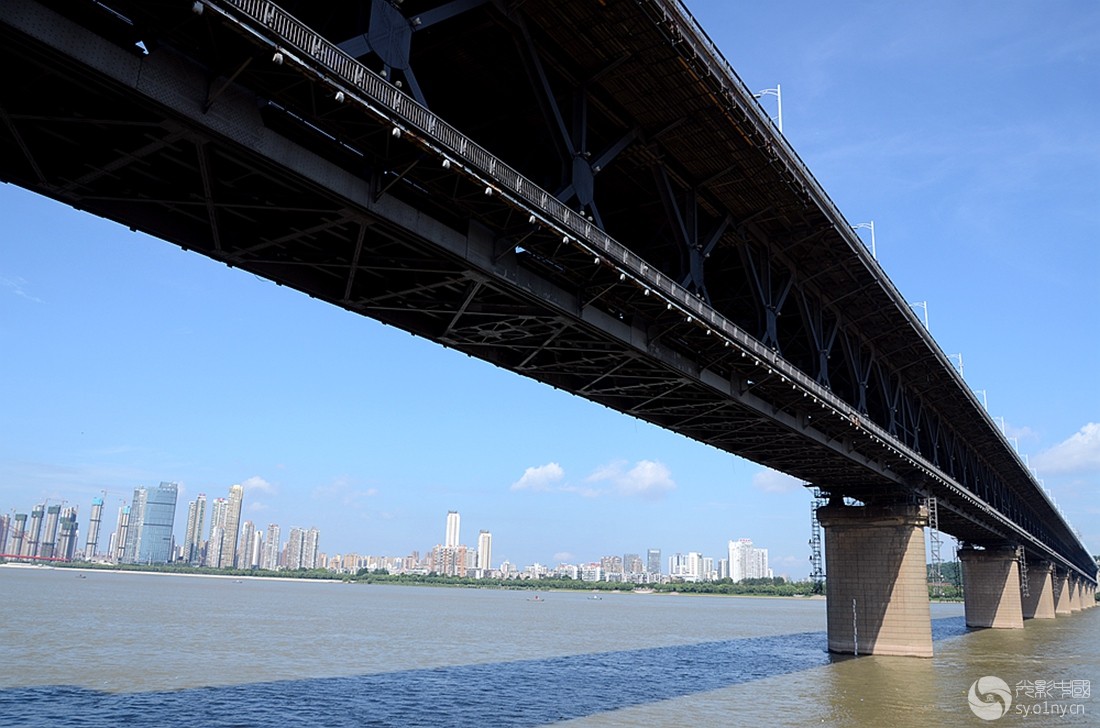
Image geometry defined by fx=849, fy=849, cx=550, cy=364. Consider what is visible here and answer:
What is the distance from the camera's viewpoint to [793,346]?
1577 inches

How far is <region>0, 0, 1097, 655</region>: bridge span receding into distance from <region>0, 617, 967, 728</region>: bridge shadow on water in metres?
10.8

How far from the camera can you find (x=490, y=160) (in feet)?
52.2

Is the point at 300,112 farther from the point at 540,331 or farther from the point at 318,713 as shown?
the point at 318,713

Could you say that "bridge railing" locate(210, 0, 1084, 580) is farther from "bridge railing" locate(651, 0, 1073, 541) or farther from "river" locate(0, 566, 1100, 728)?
"river" locate(0, 566, 1100, 728)

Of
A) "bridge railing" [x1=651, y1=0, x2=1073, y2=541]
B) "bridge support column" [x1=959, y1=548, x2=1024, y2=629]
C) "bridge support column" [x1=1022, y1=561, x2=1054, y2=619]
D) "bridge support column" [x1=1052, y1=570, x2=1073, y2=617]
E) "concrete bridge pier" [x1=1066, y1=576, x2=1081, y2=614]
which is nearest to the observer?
"bridge railing" [x1=651, y1=0, x2=1073, y2=541]

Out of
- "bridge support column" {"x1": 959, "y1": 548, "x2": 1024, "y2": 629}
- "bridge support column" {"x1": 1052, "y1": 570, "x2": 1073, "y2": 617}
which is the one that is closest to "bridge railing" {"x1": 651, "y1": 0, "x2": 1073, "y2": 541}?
"bridge support column" {"x1": 959, "y1": 548, "x2": 1024, "y2": 629}

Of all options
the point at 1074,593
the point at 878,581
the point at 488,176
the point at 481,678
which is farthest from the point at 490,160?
the point at 1074,593

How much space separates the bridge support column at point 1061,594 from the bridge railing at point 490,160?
A: 12791cm

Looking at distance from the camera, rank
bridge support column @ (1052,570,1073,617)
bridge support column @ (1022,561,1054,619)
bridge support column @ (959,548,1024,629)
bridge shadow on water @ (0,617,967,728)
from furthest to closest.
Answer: bridge support column @ (1052,570,1073,617) < bridge support column @ (1022,561,1054,619) < bridge support column @ (959,548,1024,629) < bridge shadow on water @ (0,617,967,728)

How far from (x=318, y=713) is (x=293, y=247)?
16283mm

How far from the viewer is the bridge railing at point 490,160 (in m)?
12.1

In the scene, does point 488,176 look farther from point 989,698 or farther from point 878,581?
point 878,581

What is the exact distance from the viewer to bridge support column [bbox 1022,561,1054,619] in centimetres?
11381

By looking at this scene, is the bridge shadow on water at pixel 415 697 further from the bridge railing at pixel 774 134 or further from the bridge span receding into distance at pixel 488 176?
the bridge railing at pixel 774 134
